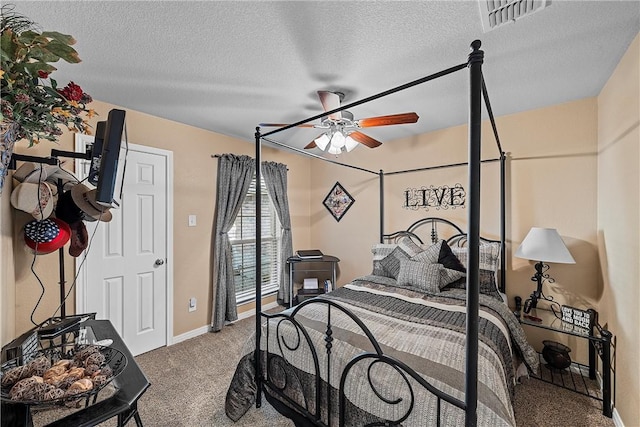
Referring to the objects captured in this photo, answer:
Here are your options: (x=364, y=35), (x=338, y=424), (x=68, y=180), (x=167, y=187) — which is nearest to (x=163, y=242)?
A: (x=167, y=187)

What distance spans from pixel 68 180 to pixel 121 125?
1.01m

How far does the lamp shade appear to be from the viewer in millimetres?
2223

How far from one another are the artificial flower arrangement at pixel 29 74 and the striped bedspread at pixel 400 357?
149cm

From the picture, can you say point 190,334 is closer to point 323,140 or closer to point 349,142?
point 323,140

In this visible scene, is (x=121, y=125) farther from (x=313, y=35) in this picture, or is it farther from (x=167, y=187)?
(x=167, y=187)

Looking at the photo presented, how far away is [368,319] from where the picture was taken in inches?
73.9

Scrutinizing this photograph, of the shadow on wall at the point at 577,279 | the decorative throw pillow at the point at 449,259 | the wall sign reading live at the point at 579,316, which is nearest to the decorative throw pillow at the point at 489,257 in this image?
the decorative throw pillow at the point at 449,259

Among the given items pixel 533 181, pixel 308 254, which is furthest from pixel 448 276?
pixel 308 254

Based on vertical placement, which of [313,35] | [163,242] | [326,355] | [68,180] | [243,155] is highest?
[313,35]

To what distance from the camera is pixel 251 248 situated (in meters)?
3.95

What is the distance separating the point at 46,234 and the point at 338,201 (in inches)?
128

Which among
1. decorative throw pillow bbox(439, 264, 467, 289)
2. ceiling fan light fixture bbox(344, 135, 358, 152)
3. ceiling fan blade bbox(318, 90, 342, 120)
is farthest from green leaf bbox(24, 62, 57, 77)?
decorative throw pillow bbox(439, 264, 467, 289)

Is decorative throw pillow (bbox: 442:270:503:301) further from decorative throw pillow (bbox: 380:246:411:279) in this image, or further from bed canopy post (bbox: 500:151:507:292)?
decorative throw pillow (bbox: 380:246:411:279)

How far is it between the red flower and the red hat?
1108mm
